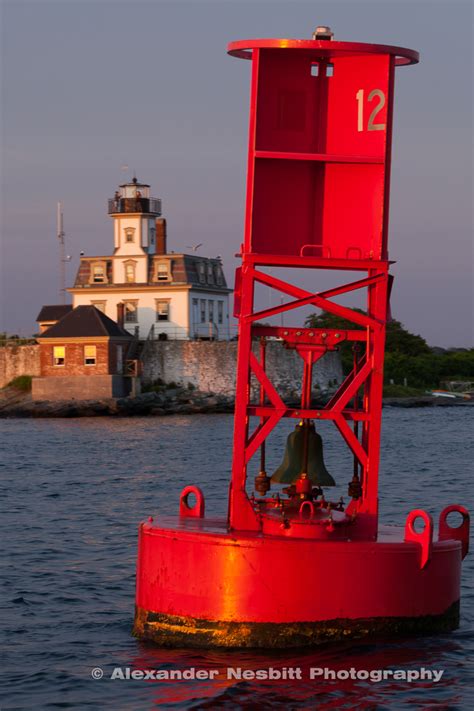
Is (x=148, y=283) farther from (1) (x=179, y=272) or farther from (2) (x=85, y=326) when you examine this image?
(2) (x=85, y=326)

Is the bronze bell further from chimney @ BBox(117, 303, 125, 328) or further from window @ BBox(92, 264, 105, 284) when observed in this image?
window @ BBox(92, 264, 105, 284)

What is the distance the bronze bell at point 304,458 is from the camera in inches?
567

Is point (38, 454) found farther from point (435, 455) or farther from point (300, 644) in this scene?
point (300, 644)

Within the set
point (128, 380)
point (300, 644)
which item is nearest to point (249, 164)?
point (300, 644)

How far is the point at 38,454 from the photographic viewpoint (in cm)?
4503

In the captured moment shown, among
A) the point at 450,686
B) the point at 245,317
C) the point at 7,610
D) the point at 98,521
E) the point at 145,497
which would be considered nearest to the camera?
the point at 450,686

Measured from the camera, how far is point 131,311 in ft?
262

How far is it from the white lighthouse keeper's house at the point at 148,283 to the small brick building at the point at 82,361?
565cm

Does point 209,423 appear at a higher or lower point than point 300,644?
lower

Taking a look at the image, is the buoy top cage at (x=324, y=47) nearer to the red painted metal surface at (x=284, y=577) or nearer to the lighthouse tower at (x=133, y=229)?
the red painted metal surface at (x=284, y=577)

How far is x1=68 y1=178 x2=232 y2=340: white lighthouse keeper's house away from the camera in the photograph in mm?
78812

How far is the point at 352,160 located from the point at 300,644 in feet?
17.6

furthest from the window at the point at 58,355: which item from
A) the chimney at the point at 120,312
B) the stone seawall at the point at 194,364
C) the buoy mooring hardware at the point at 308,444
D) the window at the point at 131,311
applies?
the buoy mooring hardware at the point at 308,444

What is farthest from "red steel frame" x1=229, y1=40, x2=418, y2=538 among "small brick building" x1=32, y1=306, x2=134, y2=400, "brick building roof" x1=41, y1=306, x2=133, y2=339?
"brick building roof" x1=41, y1=306, x2=133, y2=339
